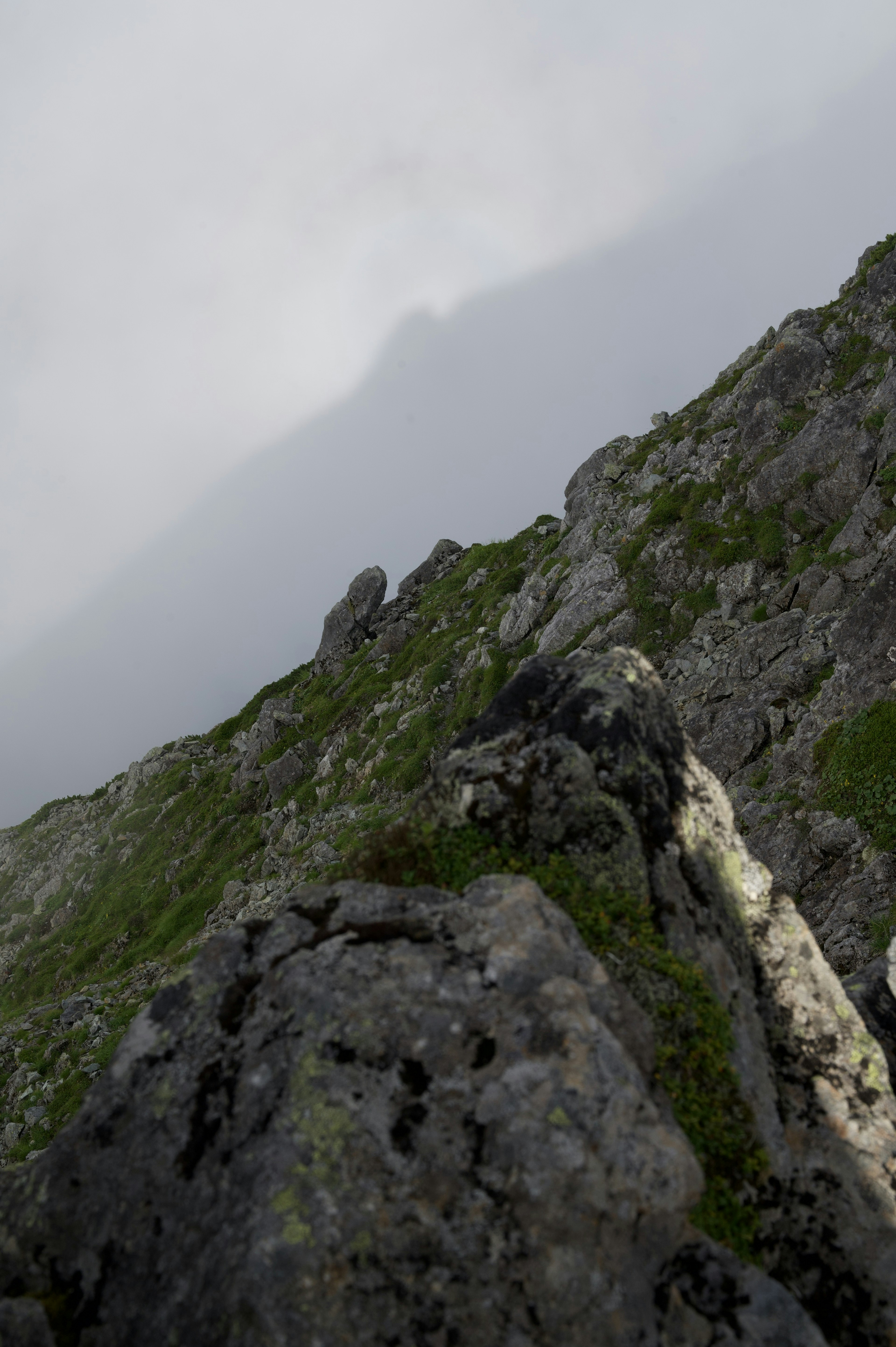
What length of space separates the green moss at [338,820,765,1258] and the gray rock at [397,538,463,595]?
2524 inches

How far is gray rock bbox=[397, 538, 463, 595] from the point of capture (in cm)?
7400

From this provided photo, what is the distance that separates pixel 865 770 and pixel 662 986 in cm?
1562

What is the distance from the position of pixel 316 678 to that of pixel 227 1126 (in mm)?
60877

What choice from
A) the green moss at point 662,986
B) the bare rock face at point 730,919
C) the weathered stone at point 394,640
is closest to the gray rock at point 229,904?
the weathered stone at point 394,640

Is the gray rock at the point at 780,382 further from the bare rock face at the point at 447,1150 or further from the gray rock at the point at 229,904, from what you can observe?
the gray rock at the point at 229,904

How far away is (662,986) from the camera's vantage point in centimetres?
888

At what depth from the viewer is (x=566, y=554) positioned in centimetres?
4941

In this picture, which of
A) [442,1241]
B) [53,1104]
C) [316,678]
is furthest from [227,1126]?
[316,678]

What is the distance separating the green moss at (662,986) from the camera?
7.96 metres

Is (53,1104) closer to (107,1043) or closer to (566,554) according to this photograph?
(107,1043)

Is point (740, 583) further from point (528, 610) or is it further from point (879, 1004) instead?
point (879, 1004)

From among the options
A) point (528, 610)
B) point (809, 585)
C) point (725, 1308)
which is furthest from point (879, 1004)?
point (528, 610)

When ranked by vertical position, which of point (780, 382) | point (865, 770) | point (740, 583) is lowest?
point (865, 770)

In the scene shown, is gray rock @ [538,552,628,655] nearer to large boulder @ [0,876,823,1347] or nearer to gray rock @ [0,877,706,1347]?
gray rock @ [0,877,706,1347]
